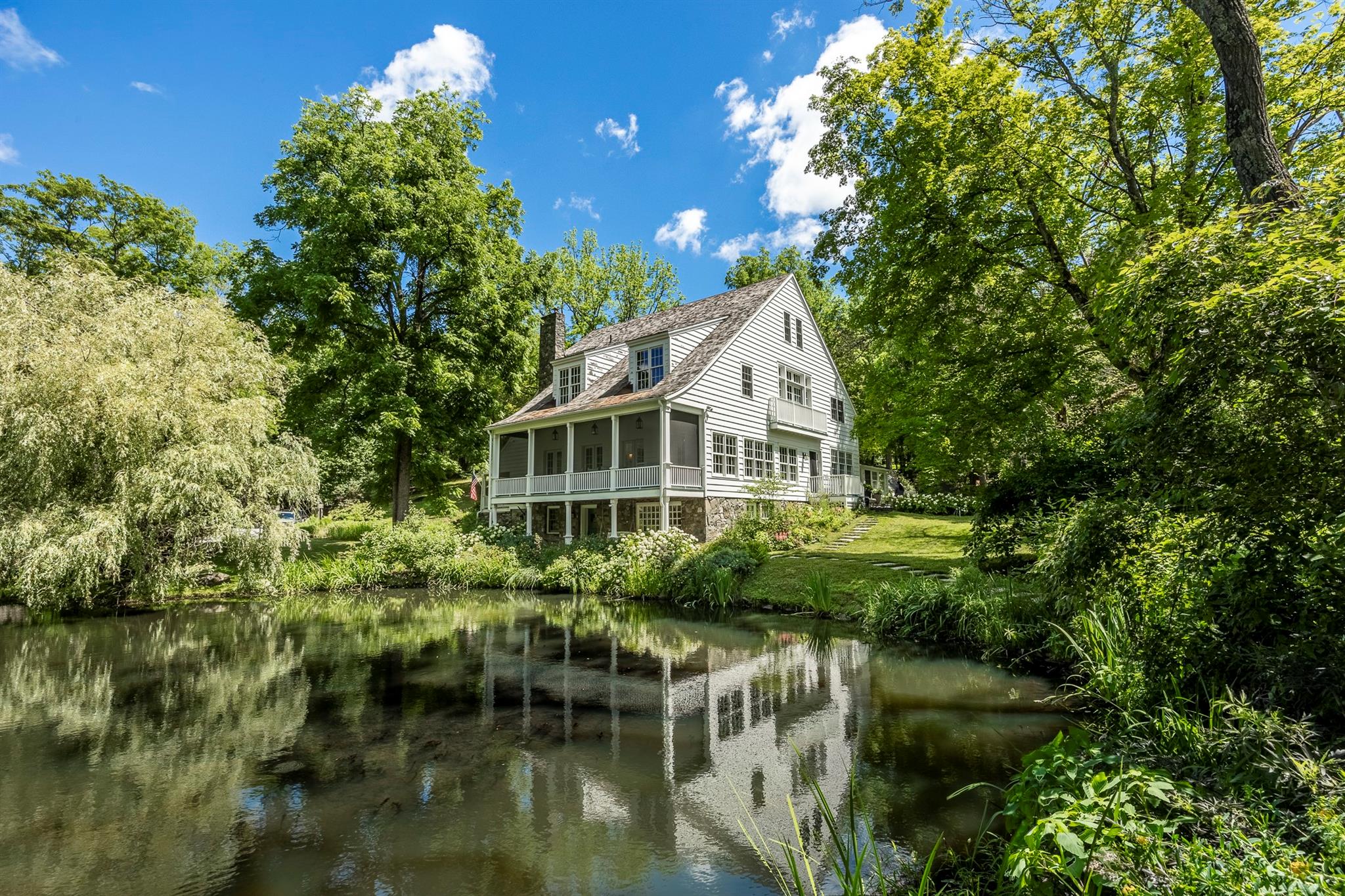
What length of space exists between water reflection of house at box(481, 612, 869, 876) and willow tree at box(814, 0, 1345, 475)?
Answer: 7563 mm

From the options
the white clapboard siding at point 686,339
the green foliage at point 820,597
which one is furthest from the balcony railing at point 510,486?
the green foliage at point 820,597

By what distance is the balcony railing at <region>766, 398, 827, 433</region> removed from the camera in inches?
931

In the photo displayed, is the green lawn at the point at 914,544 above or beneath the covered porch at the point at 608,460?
beneath

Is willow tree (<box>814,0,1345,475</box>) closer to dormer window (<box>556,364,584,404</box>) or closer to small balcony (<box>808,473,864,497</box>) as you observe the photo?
small balcony (<box>808,473,864,497</box>)

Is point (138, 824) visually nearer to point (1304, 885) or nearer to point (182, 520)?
point (1304, 885)

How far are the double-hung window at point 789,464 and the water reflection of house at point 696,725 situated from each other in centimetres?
1391

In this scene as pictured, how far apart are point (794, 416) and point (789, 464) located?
83.1 inches

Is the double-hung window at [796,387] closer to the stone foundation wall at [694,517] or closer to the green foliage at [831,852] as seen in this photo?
the stone foundation wall at [694,517]

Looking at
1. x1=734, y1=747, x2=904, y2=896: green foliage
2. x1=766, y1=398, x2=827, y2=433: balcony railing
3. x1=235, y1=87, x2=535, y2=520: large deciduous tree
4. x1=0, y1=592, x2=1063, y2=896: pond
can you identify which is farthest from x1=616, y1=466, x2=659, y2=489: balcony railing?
x1=734, y1=747, x2=904, y2=896: green foliage

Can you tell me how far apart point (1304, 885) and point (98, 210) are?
37117 mm

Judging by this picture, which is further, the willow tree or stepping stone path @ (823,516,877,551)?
stepping stone path @ (823,516,877,551)

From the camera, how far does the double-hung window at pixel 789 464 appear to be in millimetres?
24719

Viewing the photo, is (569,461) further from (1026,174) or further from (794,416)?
(1026,174)

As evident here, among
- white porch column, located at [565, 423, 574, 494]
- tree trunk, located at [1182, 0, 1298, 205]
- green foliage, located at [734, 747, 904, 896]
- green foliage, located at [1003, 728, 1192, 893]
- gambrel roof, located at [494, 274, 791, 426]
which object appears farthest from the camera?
white porch column, located at [565, 423, 574, 494]
